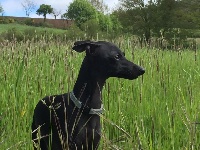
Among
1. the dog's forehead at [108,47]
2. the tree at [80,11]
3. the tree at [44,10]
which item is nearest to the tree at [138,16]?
the tree at [80,11]

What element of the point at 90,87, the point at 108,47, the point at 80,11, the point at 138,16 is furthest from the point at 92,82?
the point at 80,11

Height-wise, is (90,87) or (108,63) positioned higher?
(108,63)

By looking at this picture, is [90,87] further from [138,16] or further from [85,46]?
[138,16]

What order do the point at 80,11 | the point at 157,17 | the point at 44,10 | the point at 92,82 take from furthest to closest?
1. the point at 44,10
2. the point at 80,11
3. the point at 157,17
4. the point at 92,82

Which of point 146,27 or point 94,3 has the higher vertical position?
point 94,3

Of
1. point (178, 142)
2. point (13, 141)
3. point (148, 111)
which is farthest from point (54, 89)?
point (178, 142)

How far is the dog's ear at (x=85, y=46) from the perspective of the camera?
109 inches

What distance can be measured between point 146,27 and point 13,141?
34922mm

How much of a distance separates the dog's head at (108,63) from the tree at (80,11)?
51.3 m

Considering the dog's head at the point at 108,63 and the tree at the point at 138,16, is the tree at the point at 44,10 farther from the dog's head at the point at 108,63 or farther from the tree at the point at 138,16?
the dog's head at the point at 108,63

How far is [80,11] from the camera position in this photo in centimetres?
5997

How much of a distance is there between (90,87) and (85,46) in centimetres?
31

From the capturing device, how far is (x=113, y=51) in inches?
112

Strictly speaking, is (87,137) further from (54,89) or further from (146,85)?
(146,85)
